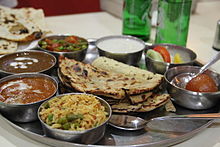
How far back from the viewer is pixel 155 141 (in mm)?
1448

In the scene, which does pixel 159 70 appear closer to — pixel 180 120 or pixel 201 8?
pixel 180 120

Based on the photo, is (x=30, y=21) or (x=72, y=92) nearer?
(x=72, y=92)

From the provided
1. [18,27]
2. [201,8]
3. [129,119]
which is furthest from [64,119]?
[201,8]

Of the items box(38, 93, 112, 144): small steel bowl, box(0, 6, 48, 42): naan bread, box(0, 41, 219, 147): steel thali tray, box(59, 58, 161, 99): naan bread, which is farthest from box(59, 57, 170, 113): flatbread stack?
box(0, 6, 48, 42): naan bread

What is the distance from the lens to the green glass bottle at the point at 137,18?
275 cm

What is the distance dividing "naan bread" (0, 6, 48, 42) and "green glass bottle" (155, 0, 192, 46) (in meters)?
1.12

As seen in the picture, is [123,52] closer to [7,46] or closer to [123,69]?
[123,69]

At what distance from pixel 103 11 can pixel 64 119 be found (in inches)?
110

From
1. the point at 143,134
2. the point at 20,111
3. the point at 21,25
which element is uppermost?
the point at 21,25

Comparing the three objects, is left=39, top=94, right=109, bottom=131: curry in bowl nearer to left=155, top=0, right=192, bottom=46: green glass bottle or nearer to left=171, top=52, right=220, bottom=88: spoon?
left=171, top=52, right=220, bottom=88: spoon

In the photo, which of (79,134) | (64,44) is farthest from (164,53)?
(79,134)

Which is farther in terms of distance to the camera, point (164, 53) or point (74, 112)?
point (164, 53)

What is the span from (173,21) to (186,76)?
68cm

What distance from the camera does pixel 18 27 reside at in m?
2.76
